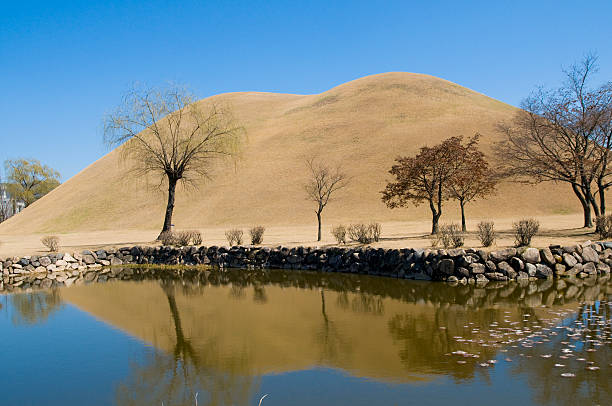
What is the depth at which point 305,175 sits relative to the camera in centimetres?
6600

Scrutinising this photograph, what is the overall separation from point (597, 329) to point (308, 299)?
300 inches

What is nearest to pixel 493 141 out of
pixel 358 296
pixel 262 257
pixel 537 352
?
pixel 262 257

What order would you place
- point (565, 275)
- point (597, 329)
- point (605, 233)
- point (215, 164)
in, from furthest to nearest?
point (215, 164) < point (605, 233) < point (565, 275) < point (597, 329)

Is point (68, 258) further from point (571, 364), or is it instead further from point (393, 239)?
point (571, 364)

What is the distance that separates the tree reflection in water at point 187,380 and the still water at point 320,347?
0.11 ft

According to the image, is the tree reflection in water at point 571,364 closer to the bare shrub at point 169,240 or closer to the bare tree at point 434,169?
the bare tree at point 434,169

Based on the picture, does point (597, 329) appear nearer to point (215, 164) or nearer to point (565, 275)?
point (565, 275)

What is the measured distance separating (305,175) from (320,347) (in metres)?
56.9

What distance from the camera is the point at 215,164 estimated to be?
76.2m

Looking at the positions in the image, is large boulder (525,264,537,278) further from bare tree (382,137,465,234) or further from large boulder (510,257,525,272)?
bare tree (382,137,465,234)

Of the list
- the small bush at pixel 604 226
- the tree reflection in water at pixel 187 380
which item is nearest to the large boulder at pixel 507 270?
the small bush at pixel 604 226

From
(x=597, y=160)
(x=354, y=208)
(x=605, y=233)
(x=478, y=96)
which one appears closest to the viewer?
(x=605, y=233)

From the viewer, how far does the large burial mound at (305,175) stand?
184ft

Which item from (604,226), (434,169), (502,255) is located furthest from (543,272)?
(434,169)
